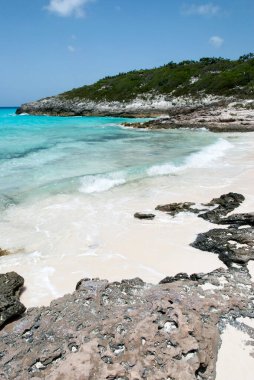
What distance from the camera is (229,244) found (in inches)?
273

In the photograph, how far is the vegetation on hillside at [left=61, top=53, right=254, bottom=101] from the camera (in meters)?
59.2

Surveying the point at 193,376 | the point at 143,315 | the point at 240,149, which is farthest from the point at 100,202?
the point at 240,149

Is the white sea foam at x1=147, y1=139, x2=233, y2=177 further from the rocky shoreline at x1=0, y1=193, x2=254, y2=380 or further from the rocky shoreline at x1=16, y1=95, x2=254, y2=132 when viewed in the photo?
the rocky shoreline at x1=16, y1=95, x2=254, y2=132

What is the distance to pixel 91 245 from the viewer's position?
25.7ft

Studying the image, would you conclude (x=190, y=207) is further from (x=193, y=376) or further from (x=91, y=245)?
(x=193, y=376)

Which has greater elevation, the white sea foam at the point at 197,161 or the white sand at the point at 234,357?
the white sand at the point at 234,357

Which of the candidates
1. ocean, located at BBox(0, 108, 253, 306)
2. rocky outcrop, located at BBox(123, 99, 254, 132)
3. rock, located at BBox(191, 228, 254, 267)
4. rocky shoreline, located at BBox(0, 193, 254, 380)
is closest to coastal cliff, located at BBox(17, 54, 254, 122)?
rocky outcrop, located at BBox(123, 99, 254, 132)

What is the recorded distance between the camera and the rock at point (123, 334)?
11.5ft

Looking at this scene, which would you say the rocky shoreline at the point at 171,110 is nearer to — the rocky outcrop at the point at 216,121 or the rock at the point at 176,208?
the rocky outcrop at the point at 216,121

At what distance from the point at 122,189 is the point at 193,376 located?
9.41m

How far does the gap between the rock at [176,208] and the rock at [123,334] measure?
179 inches

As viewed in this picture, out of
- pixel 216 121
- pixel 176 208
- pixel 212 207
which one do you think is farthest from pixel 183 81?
pixel 176 208

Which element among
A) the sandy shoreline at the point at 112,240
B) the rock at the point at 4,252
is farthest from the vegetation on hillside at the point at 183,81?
the rock at the point at 4,252

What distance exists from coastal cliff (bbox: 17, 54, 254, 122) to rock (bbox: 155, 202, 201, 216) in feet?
128
